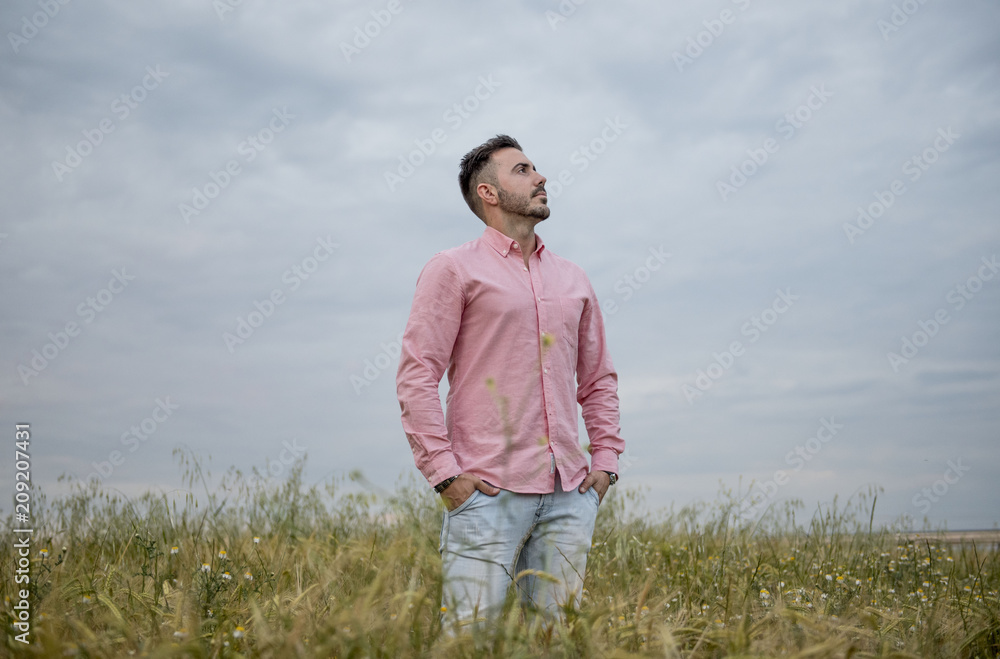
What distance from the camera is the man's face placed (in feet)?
12.7

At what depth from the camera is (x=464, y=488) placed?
329 centimetres

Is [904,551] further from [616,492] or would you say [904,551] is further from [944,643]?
[944,643]

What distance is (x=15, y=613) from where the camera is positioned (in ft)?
10.6

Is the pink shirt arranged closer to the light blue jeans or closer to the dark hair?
the light blue jeans

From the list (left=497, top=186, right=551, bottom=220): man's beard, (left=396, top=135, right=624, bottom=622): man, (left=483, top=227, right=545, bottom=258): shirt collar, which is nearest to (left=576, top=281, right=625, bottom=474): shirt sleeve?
(left=396, top=135, right=624, bottom=622): man

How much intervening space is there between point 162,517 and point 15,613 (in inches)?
121

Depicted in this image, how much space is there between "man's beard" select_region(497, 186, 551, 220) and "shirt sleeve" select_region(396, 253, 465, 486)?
484mm

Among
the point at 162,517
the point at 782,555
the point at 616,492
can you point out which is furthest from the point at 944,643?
the point at 162,517

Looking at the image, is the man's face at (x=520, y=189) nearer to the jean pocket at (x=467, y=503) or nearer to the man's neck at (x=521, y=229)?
the man's neck at (x=521, y=229)

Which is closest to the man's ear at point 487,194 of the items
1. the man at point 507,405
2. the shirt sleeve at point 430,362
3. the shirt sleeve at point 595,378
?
the man at point 507,405

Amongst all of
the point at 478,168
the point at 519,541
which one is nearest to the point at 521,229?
A: the point at 478,168

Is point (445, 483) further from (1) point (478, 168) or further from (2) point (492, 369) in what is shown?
(1) point (478, 168)

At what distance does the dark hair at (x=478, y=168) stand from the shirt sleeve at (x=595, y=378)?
2.61 feet

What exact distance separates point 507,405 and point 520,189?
127cm
